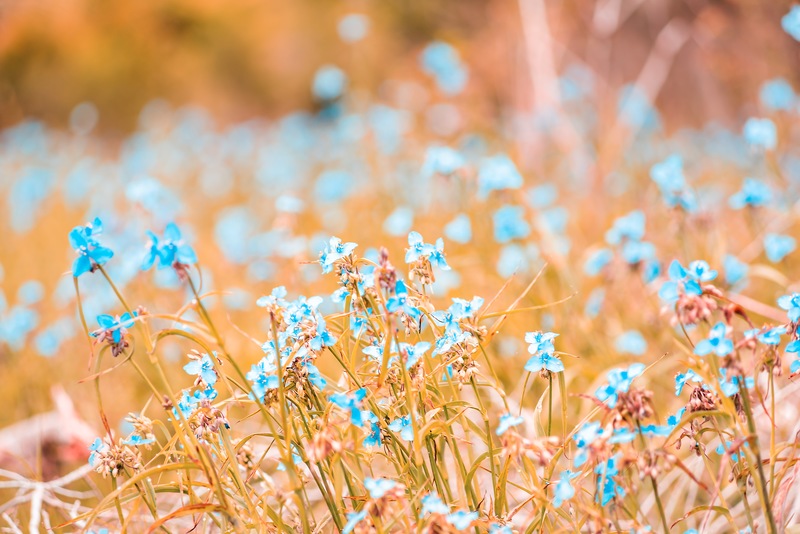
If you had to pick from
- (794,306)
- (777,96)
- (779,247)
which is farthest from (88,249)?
(777,96)

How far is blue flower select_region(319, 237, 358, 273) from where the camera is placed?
1.24 metres

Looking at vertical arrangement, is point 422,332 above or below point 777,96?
below

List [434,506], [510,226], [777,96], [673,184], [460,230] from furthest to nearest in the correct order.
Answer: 1. [777,96]
2. [460,230]
3. [510,226]
4. [673,184]
5. [434,506]

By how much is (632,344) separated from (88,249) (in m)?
1.85

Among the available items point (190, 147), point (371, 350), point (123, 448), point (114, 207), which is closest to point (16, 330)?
point (123, 448)

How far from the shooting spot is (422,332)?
4.99 ft

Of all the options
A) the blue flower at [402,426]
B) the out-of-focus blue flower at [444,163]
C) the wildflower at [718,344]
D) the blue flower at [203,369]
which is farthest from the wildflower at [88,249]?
the out-of-focus blue flower at [444,163]

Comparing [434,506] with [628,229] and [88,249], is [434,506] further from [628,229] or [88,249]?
[628,229]

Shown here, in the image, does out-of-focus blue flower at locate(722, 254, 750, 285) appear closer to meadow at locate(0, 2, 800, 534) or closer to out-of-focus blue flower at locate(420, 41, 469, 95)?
meadow at locate(0, 2, 800, 534)

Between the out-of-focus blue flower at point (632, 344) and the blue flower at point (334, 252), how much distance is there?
151 centimetres

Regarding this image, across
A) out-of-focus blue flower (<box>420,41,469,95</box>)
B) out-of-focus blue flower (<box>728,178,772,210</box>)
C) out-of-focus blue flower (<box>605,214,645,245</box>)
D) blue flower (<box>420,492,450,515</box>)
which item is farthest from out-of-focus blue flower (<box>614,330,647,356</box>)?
out-of-focus blue flower (<box>420,41,469,95</box>)

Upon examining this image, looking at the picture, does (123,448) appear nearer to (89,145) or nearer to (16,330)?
(16,330)

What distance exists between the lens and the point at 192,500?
133 cm

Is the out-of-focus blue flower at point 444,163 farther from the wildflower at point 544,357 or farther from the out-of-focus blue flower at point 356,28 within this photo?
the out-of-focus blue flower at point 356,28
